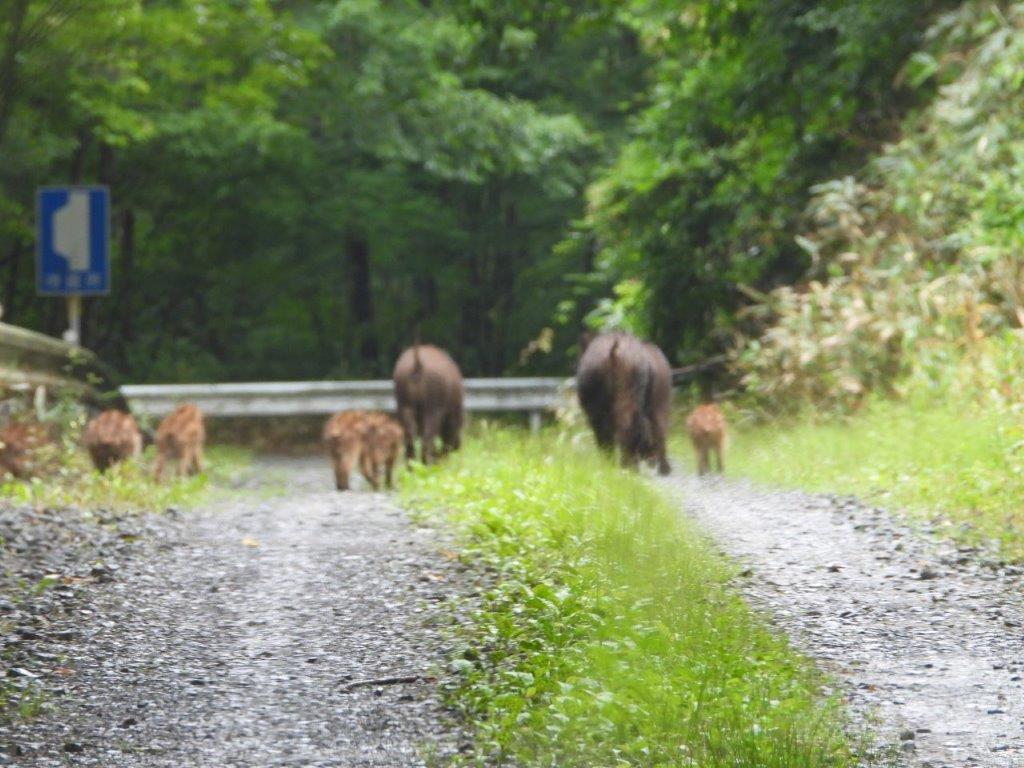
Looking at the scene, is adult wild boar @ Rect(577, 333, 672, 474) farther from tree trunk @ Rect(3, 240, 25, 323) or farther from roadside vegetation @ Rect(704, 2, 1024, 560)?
tree trunk @ Rect(3, 240, 25, 323)

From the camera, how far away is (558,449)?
13.1 m

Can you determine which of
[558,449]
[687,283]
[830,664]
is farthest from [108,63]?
[830,664]

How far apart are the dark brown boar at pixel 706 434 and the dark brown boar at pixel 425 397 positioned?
2.09m

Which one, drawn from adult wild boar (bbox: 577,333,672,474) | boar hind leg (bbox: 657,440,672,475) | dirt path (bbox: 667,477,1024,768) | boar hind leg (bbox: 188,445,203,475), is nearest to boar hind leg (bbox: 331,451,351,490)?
boar hind leg (bbox: 188,445,203,475)

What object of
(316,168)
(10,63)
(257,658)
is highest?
(316,168)

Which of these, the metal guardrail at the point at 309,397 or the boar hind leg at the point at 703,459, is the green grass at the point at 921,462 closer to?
the boar hind leg at the point at 703,459

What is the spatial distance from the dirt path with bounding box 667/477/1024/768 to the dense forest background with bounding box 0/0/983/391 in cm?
578

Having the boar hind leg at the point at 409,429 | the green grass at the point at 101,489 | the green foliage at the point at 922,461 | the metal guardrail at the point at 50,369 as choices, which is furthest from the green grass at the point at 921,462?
the metal guardrail at the point at 50,369

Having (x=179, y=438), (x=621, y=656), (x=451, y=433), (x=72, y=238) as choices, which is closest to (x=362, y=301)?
(x=72, y=238)

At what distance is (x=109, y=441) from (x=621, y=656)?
315 inches

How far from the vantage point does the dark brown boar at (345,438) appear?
13977mm

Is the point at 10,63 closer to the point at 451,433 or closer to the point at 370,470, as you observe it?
the point at 370,470

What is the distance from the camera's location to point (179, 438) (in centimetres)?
1446

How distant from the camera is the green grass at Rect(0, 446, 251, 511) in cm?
1095
